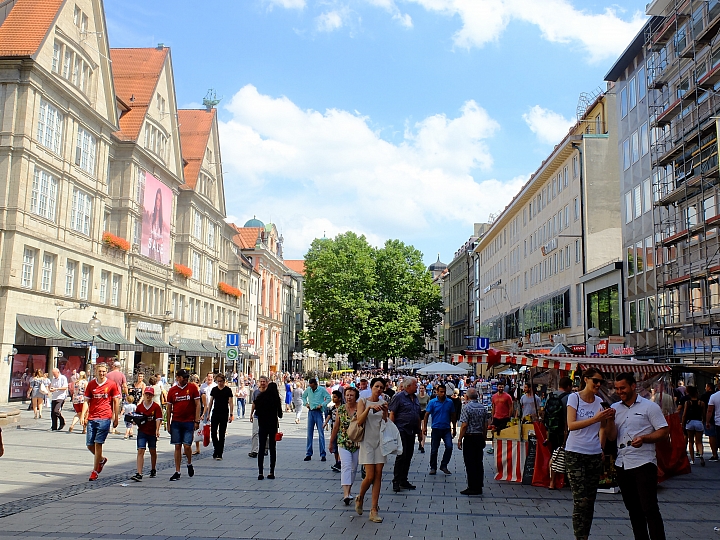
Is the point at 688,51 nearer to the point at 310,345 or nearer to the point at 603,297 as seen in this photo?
the point at 603,297

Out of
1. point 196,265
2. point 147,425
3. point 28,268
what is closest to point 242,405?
point 28,268

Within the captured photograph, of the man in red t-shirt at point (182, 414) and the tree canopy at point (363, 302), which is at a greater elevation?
the tree canopy at point (363, 302)

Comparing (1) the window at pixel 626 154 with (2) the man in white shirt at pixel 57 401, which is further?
(1) the window at pixel 626 154

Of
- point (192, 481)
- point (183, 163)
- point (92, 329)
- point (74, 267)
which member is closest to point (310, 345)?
point (183, 163)

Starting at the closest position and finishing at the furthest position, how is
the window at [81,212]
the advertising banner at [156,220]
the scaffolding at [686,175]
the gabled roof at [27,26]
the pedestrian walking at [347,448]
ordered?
the pedestrian walking at [347,448] → the scaffolding at [686,175] → the gabled roof at [27,26] → the window at [81,212] → the advertising banner at [156,220]

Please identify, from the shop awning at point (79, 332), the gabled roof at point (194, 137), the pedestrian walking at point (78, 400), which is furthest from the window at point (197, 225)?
the pedestrian walking at point (78, 400)

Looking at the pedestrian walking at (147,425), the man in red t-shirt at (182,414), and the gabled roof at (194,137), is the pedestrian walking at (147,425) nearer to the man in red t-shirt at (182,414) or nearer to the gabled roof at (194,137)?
the man in red t-shirt at (182,414)

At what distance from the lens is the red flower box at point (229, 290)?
6444cm

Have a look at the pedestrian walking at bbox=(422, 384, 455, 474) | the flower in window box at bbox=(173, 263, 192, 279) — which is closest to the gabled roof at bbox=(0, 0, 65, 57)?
the flower in window box at bbox=(173, 263, 192, 279)

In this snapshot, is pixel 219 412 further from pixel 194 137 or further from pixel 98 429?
pixel 194 137

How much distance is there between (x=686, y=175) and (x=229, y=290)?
149 ft

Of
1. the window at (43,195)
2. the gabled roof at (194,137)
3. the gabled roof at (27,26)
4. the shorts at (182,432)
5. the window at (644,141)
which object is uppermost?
the gabled roof at (194,137)

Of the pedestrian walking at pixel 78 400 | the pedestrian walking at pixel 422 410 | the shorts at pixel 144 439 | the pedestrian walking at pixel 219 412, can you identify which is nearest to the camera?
the shorts at pixel 144 439

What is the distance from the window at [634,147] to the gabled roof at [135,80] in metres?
28.2
